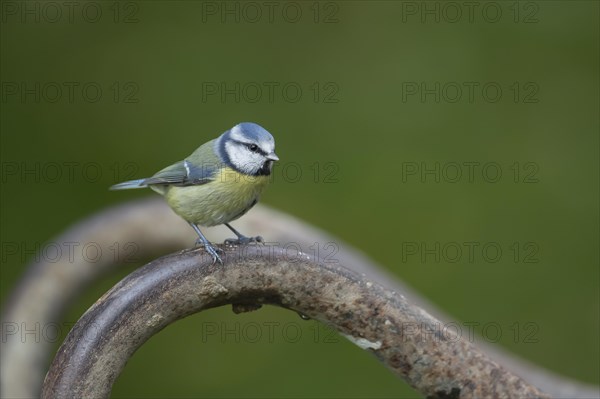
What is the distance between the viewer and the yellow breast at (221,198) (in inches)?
70.5

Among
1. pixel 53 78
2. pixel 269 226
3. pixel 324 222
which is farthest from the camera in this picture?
pixel 324 222

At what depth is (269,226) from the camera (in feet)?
6.56

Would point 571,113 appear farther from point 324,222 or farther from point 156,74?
point 156,74

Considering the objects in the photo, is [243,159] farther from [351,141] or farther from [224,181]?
[351,141]

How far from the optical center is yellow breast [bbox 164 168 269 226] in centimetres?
179

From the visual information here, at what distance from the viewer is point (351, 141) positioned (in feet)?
9.63

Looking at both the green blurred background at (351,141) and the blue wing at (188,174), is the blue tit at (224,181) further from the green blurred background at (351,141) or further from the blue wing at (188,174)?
the green blurred background at (351,141)

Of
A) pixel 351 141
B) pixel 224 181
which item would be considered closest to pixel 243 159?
pixel 224 181

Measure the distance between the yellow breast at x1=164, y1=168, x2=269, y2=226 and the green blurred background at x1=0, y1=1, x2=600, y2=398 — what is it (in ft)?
→ 3.21

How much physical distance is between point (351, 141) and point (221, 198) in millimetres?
1220

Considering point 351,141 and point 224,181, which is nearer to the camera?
point 224,181

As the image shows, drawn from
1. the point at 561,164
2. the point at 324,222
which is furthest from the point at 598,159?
the point at 324,222

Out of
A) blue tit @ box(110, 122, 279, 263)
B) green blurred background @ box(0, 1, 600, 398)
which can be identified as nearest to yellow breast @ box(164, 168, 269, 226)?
blue tit @ box(110, 122, 279, 263)

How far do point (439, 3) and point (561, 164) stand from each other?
0.74 m
